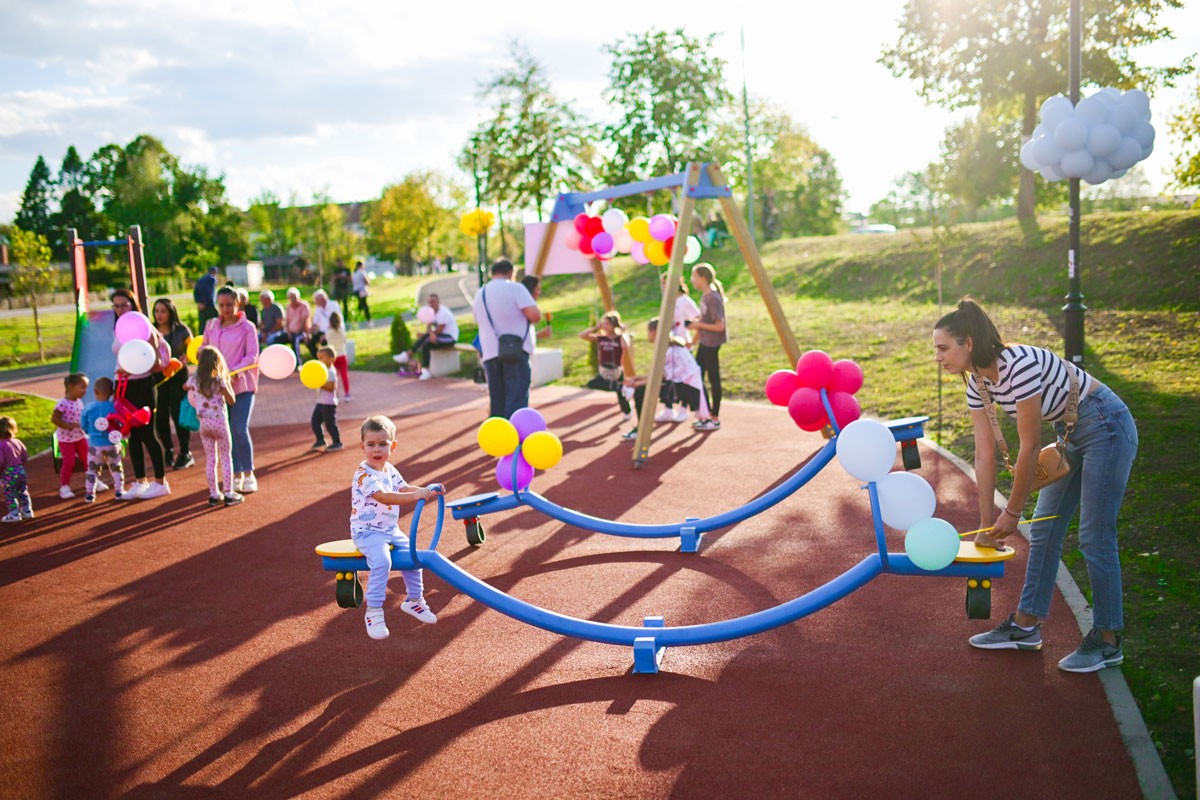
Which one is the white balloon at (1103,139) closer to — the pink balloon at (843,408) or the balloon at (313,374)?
the pink balloon at (843,408)

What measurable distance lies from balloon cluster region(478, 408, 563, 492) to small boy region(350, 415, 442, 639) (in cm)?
69

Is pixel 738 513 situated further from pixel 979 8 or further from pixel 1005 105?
pixel 1005 105

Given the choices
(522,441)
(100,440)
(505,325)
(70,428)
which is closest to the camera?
(522,441)

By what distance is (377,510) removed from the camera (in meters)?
5.43

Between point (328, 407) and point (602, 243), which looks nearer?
point (328, 407)

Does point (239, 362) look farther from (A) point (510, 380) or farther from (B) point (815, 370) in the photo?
(B) point (815, 370)

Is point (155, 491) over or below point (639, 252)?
below

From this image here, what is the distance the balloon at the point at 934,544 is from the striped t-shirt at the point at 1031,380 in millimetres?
627

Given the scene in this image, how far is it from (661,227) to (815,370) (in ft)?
18.2

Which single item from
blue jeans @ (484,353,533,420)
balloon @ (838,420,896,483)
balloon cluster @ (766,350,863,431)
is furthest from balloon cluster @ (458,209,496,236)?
balloon @ (838,420,896,483)

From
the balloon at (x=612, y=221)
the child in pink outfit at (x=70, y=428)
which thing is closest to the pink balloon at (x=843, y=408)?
the balloon at (x=612, y=221)

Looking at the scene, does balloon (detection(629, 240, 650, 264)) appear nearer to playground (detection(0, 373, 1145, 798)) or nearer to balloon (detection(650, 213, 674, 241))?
balloon (detection(650, 213, 674, 241))

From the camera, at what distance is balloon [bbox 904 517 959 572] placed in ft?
14.5

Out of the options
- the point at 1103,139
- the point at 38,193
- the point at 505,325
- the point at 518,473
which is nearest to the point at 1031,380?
the point at 518,473
